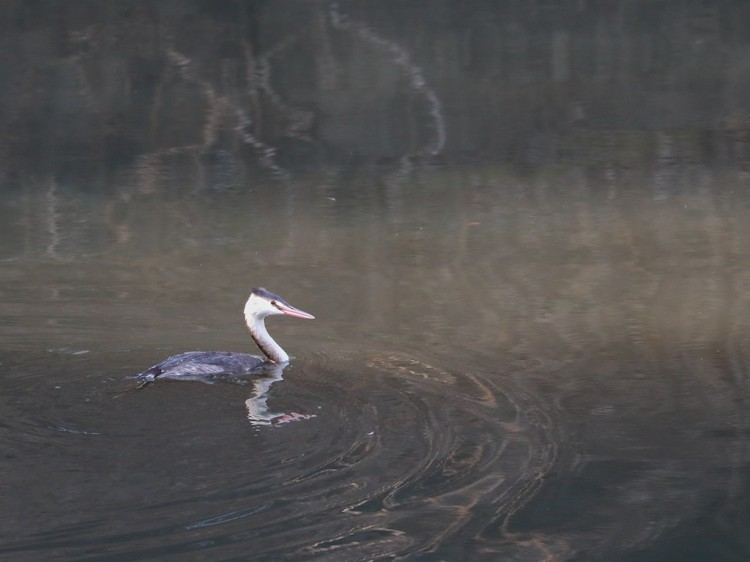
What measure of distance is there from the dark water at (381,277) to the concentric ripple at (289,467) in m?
0.02

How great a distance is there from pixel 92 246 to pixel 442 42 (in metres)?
8.88

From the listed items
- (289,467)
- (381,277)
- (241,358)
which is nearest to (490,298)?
(381,277)

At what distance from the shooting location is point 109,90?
652 inches

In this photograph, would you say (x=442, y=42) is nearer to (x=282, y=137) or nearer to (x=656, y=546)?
(x=282, y=137)

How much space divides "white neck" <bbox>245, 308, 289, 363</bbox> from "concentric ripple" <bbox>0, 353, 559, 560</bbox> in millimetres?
460

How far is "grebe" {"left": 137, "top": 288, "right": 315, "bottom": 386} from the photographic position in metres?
7.07

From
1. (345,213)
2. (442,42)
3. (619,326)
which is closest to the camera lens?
(619,326)

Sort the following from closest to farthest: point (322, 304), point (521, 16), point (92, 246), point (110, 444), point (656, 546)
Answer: point (656, 546), point (110, 444), point (322, 304), point (92, 246), point (521, 16)

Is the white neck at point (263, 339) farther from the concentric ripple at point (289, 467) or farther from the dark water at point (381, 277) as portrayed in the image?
Result: the concentric ripple at point (289, 467)

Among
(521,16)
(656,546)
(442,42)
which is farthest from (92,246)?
(521,16)

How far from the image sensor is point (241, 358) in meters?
7.50

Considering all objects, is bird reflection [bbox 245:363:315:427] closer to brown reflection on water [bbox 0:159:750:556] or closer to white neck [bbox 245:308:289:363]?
white neck [bbox 245:308:289:363]

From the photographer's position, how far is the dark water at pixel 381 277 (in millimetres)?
Answer: 5469

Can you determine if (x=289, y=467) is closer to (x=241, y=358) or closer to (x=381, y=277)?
(x=241, y=358)
